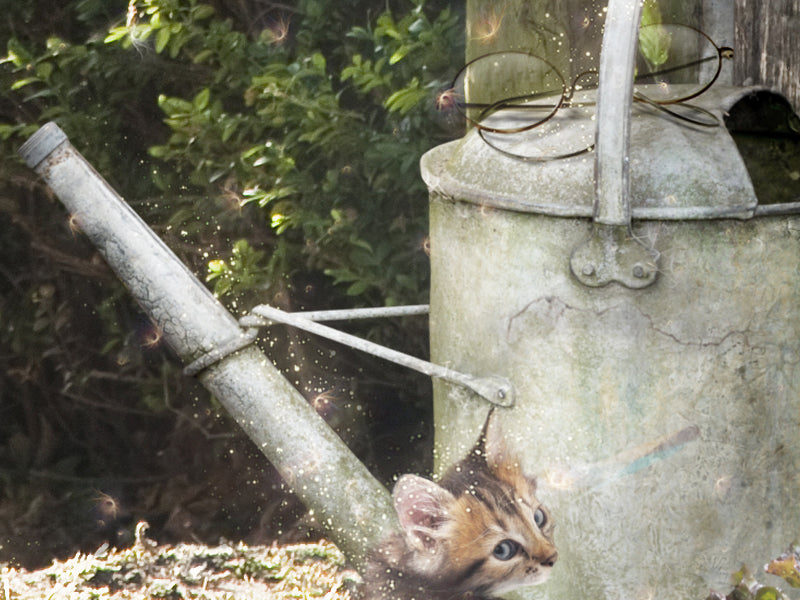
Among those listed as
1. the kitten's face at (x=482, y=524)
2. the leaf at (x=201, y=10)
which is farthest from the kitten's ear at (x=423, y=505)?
the leaf at (x=201, y=10)

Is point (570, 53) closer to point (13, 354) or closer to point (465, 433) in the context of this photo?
point (465, 433)

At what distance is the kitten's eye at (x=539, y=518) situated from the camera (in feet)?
3.82

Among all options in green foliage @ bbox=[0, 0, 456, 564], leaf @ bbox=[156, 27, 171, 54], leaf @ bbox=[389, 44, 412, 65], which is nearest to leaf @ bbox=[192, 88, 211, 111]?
green foliage @ bbox=[0, 0, 456, 564]

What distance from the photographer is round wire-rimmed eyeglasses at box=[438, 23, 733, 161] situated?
1.12 m

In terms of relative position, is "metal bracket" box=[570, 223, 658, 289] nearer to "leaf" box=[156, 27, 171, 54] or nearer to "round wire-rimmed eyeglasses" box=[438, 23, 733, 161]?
"round wire-rimmed eyeglasses" box=[438, 23, 733, 161]

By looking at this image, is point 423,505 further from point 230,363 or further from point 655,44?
point 655,44

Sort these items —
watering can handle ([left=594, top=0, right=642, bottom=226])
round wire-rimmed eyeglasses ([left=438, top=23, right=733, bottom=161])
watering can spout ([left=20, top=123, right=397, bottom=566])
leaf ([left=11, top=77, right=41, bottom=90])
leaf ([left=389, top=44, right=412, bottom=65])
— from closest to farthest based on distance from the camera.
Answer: watering can handle ([left=594, top=0, right=642, bottom=226]) → round wire-rimmed eyeglasses ([left=438, top=23, right=733, bottom=161]) → watering can spout ([left=20, top=123, right=397, bottom=566]) → leaf ([left=389, top=44, right=412, bottom=65]) → leaf ([left=11, top=77, right=41, bottom=90])

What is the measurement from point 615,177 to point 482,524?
46 cm

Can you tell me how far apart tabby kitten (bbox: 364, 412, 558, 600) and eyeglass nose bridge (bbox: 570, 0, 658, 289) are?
0.24 meters

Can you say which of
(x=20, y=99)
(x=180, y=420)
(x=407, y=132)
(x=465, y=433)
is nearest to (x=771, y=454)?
(x=465, y=433)

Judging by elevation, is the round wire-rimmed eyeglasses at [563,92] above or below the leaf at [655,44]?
below

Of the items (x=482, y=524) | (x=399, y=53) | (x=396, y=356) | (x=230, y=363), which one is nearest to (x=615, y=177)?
(x=396, y=356)

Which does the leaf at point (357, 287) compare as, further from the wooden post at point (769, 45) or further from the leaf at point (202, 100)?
the wooden post at point (769, 45)

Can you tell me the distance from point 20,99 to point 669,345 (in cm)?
171
